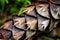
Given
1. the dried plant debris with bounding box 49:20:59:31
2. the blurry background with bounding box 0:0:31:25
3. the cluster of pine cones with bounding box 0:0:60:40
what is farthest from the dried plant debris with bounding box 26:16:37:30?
the blurry background with bounding box 0:0:31:25

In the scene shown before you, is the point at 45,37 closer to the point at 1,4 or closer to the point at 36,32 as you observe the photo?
the point at 36,32

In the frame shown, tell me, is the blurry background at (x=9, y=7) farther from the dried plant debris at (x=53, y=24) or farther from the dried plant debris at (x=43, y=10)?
the dried plant debris at (x=53, y=24)

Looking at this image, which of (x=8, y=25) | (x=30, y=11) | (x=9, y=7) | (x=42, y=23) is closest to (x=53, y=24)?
(x=42, y=23)

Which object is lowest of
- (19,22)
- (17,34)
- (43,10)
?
(17,34)

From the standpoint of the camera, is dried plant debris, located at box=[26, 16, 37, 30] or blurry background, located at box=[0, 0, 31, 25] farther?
blurry background, located at box=[0, 0, 31, 25]

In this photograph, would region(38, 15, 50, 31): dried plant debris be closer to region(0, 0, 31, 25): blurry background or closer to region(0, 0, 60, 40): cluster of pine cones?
region(0, 0, 60, 40): cluster of pine cones

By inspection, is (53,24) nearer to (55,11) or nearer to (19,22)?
(55,11)

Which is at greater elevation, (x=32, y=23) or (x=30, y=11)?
(x=30, y=11)

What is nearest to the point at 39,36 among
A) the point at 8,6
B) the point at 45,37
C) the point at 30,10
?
the point at 45,37
